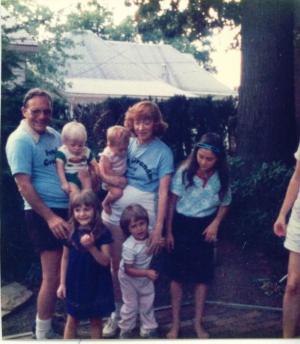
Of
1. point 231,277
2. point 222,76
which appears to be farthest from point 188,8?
point 231,277

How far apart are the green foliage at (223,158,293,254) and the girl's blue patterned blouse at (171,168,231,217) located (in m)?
0.19

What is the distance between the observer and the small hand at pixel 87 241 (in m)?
2.91

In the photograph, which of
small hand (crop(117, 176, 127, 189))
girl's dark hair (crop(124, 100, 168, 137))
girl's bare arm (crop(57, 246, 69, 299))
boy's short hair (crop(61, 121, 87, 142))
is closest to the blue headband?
girl's dark hair (crop(124, 100, 168, 137))

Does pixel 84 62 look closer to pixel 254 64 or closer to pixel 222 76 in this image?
pixel 222 76

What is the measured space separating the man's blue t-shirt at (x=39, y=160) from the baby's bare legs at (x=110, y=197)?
24 cm

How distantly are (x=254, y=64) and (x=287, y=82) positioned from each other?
246 millimetres

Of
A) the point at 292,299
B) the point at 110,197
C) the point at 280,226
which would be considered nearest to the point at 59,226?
the point at 110,197

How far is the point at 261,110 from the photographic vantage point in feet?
10.9

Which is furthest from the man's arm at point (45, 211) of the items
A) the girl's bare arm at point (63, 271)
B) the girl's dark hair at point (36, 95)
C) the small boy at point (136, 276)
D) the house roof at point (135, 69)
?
the house roof at point (135, 69)

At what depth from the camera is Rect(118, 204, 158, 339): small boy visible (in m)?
3.04

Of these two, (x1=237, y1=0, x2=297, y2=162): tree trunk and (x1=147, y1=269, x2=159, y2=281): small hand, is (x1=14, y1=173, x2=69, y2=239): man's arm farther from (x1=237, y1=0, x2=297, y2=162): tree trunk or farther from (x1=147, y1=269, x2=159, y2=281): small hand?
(x1=237, y1=0, x2=297, y2=162): tree trunk

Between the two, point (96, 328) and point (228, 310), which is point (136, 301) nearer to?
point (96, 328)

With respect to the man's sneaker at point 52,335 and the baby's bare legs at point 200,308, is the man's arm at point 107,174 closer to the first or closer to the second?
the baby's bare legs at point 200,308

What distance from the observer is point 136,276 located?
122 inches
